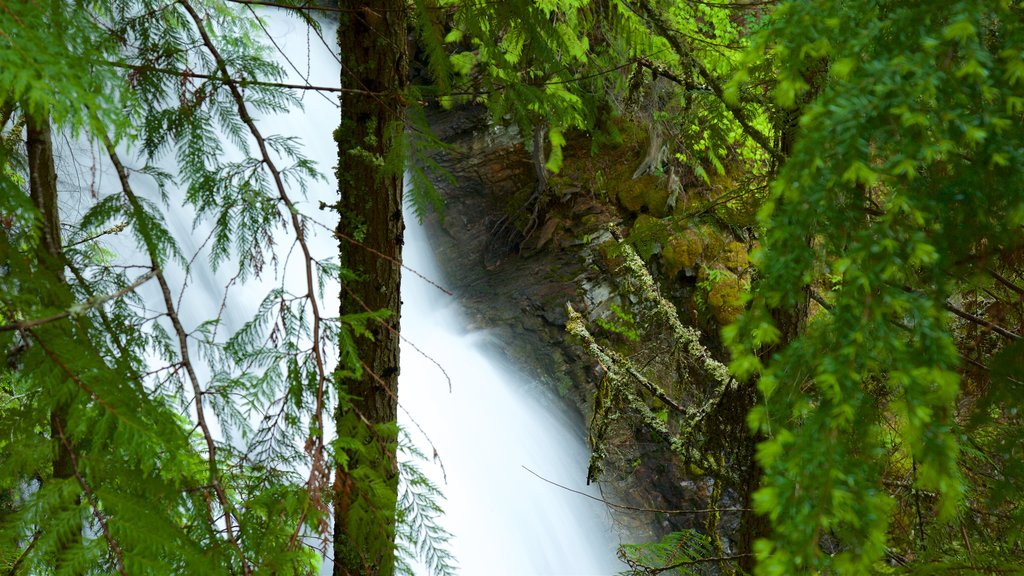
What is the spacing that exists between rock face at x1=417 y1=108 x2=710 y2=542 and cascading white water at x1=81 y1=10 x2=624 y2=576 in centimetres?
31

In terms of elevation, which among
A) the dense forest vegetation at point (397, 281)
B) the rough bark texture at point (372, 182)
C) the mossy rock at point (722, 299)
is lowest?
the dense forest vegetation at point (397, 281)

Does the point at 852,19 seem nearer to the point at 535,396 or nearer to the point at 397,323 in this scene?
the point at 397,323

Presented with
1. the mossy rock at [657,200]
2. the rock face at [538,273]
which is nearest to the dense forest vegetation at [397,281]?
the rock face at [538,273]

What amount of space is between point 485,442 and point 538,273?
241cm

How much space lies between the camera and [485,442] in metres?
7.46

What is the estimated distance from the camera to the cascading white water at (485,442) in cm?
670

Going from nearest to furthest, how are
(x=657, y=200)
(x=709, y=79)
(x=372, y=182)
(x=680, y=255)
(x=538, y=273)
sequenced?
(x=372, y=182)
(x=709, y=79)
(x=680, y=255)
(x=657, y=200)
(x=538, y=273)

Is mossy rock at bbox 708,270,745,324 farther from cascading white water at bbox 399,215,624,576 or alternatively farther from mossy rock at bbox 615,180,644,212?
cascading white water at bbox 399,215,624,576

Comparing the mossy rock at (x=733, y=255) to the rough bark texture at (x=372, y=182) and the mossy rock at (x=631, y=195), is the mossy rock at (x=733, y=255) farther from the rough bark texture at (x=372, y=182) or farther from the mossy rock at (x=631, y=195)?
the rough bark texture at (x=372, y=182)

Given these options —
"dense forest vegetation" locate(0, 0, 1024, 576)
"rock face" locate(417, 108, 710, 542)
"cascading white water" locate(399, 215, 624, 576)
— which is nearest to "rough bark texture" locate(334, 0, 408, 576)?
"dense forest vegetation" locate(0, 0, 1024, 576)

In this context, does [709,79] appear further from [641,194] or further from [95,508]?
[641,194]

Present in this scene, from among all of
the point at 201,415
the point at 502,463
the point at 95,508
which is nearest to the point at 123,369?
the point at 201,415

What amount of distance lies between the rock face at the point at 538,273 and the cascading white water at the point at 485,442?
1.01ft

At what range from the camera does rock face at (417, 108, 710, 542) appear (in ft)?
23.8
